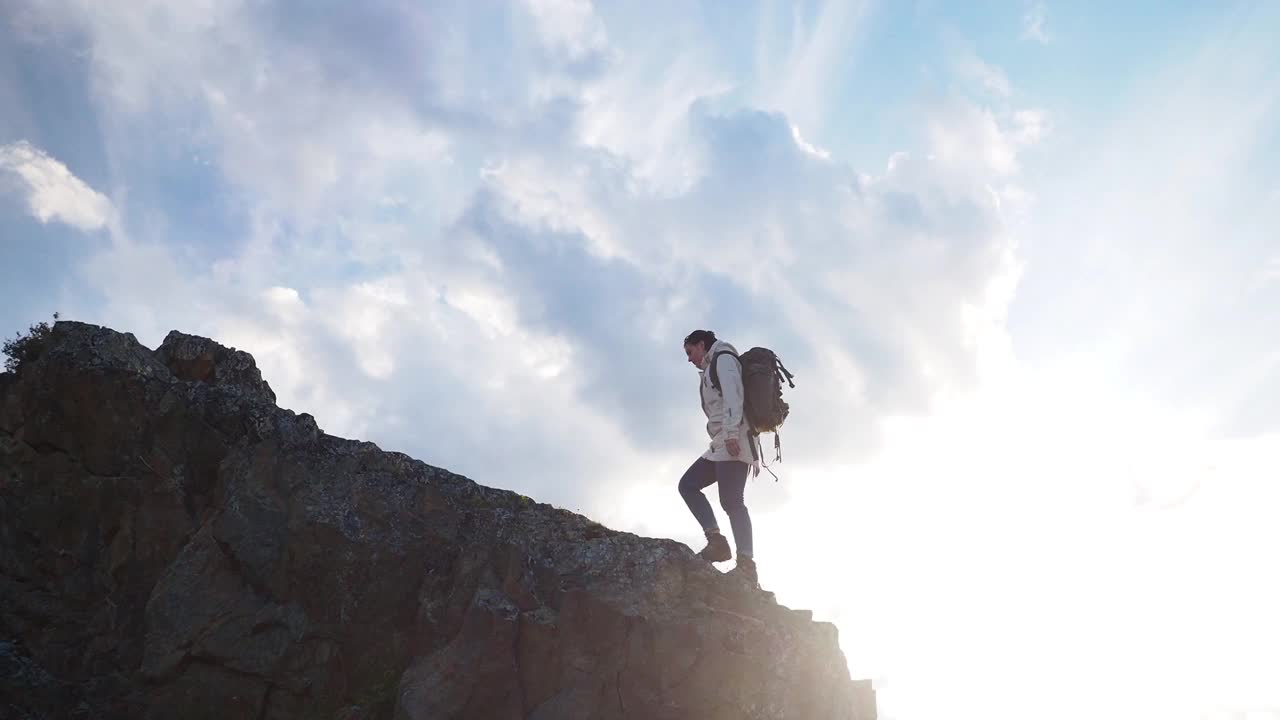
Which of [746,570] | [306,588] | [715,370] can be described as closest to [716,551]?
[746,570]

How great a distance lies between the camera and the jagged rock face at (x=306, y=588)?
36.1ft

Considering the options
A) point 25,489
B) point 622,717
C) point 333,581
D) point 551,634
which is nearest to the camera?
point 622,717

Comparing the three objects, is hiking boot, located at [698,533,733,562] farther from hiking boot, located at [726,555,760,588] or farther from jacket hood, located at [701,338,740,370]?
jacket hood, located at [701,338,740,370]

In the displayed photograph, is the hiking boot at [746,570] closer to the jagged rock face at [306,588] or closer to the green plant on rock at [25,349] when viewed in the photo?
the jagged rock face at [306,588]

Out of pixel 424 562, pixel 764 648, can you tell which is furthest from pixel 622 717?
pixel 424 562

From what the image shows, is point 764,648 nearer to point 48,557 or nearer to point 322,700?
point 322,700

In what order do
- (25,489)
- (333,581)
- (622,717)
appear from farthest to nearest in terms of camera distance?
(25,489) → (333,581) → (622,717)

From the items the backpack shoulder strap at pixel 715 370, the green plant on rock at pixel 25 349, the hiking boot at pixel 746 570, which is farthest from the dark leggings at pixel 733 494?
the green plant on rock at pixel 25 349

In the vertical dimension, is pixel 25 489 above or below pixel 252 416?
below

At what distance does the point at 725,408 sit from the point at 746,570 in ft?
7.50

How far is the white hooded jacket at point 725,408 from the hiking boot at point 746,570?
1.37m

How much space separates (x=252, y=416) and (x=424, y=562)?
3635mm

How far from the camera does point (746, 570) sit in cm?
1248

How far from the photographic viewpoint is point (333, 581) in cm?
1236
